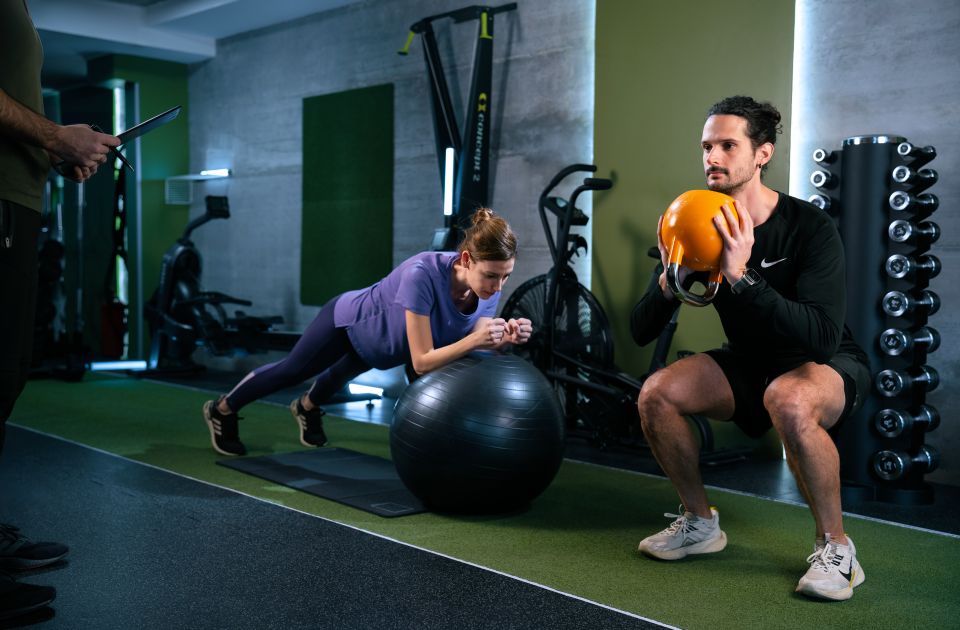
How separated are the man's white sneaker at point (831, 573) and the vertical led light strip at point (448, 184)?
3.45 m

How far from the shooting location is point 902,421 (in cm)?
345

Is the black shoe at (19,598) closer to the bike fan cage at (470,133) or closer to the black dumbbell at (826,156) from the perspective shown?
the black dumbbell at (826,156)

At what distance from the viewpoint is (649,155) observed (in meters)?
4.82

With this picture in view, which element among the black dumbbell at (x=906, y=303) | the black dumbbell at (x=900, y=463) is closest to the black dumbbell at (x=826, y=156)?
the black dumbbell at (x=906, y=303)

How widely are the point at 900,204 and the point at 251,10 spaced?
16.9 feet

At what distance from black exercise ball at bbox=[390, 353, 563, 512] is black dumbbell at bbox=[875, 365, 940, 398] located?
1.33 metres

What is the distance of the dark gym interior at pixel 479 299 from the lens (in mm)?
2480

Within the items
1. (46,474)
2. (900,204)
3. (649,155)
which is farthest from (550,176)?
(46,474)

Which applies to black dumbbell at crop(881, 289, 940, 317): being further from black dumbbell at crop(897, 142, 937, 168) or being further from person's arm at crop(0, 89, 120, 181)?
person's arm at crop(0, 89, 120, 181)

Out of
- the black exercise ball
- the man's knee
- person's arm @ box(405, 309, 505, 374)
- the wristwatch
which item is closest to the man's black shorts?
the man's knee

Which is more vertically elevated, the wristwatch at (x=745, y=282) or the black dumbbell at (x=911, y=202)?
the black dumbbell at (x=911, y=202)

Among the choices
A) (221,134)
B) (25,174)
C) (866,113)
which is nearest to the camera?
(25,174)

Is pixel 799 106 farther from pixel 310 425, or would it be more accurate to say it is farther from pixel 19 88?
pixel 19 88

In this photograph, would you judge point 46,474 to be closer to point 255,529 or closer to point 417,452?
point 255,529
